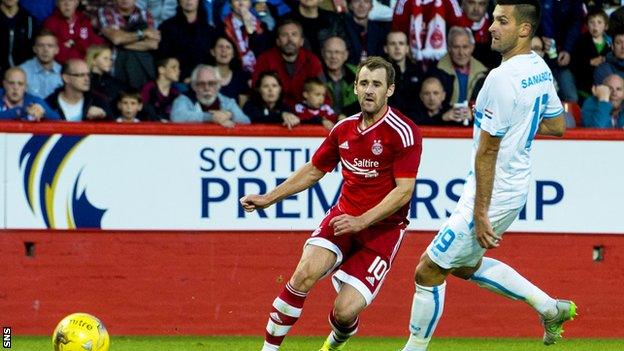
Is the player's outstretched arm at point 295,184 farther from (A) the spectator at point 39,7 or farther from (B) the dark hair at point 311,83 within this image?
(A) the spectator at point 39,7

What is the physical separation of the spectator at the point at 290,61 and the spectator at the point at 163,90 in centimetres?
72

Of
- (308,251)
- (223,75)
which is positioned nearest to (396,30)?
(223,75)

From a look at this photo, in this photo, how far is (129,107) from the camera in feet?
36.6

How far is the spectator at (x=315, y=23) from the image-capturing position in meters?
12.2

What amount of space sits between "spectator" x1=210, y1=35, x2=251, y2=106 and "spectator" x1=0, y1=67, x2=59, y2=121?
1.56 metres

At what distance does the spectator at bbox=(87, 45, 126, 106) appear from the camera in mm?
11461

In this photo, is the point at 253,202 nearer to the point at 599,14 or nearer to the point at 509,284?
the point at 509,284

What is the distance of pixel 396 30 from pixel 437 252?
4562 mm

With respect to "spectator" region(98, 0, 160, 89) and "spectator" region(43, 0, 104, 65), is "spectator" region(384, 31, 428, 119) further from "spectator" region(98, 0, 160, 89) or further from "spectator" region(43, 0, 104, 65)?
"spectator" region(43, 0, 104, 65)

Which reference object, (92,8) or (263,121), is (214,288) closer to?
(263,121)

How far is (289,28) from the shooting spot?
1189 cm

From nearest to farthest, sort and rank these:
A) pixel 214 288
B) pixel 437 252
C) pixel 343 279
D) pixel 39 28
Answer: pixel 437 252 → pixel 343 279 → pixel 214 288 → pixel 39 28

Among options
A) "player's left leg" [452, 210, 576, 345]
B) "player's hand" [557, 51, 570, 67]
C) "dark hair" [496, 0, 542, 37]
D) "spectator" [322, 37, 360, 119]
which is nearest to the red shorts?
"player's left leg" [452, 210, 576, 345]

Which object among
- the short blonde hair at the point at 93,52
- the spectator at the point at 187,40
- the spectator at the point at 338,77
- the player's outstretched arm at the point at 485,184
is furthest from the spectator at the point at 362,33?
the player's outstretched arm at the point at 485,184
